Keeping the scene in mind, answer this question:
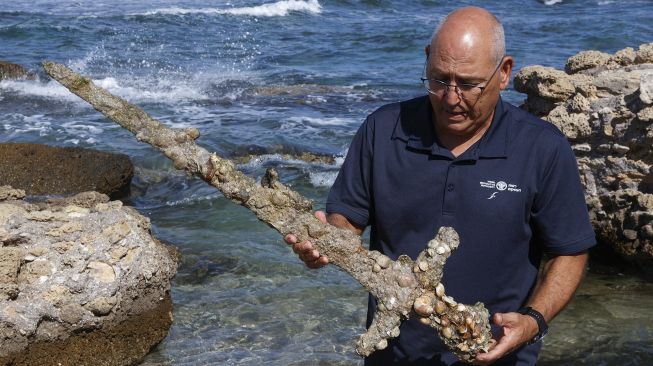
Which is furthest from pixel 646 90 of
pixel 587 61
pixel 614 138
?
pixel 587 61

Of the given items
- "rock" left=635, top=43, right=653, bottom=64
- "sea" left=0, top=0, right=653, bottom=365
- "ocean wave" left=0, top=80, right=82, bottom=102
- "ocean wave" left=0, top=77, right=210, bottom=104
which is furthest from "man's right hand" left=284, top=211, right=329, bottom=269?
"ocean wave" left=0, top=80, right=82, bottom=102

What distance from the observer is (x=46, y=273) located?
206 inches

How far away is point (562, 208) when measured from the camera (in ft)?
10.4

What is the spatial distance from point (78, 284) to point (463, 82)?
301 cm

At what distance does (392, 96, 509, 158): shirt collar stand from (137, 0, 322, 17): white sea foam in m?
22.8

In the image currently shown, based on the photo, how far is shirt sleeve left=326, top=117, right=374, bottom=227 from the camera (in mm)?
3352

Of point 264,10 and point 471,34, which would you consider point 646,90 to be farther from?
point 264,10

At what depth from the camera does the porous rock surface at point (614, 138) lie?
662cm

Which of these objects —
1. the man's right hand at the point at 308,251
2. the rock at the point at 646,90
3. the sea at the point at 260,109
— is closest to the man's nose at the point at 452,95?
the man's right hand at the point at 308,251

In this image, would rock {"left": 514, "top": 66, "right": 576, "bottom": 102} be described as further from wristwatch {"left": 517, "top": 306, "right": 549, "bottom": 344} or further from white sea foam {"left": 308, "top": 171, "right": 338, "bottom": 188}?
wristwatch {"left": 517, "top": 306, "right": 549, "bottom": 344}

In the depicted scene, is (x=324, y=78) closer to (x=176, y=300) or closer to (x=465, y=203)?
(x=176, y=300)

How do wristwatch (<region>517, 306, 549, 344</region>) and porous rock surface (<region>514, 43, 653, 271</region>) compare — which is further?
porous rock surface (<region>514, 43, 653, 271</region>)

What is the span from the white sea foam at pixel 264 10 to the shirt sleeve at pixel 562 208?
23.1m

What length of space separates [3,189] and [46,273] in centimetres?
91
